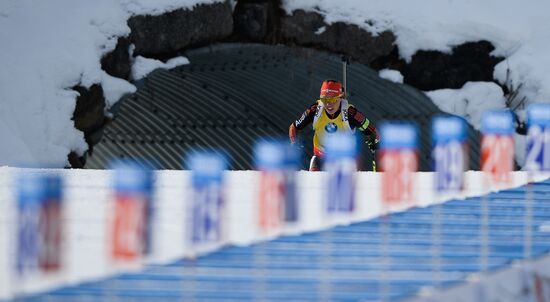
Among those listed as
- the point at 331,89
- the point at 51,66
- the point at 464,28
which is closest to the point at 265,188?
the point at 331,89

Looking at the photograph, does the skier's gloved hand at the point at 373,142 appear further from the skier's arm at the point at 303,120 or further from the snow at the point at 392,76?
the snow at the point at 392,76

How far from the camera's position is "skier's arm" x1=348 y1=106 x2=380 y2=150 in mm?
14423

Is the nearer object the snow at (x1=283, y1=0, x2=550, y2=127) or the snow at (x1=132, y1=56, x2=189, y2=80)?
the snow at (x1=132, y1=56, x2=189, y2=80)

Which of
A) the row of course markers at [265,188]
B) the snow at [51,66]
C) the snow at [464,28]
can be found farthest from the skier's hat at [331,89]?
the snow at [464,28]

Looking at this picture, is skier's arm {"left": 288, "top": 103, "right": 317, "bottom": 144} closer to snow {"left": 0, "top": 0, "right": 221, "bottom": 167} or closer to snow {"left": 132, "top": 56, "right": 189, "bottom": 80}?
snow {"left": 0, "top": 0, "right": 221, "bottom": 167}

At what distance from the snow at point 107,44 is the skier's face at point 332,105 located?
3635mm

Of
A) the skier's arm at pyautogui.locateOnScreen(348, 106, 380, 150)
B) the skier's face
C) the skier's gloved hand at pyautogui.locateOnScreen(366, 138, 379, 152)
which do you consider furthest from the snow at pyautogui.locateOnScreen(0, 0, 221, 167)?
the skier's gloved hand at pyautogui.locateOnScreen(366, 138, 379, 152)

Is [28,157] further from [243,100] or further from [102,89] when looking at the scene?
[243,100]

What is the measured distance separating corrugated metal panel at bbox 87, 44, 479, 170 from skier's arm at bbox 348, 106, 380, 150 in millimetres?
5582

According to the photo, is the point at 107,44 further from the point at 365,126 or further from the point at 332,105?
the point at 365,126

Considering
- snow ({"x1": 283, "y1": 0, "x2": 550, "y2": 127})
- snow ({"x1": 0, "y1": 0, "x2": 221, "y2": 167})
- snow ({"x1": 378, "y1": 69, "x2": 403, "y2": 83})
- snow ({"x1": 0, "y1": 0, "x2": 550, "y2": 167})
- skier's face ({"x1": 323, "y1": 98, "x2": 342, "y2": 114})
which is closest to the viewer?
skier's face ({"x1": 323, "y1": 98, "x2": 342, "y2": 114})

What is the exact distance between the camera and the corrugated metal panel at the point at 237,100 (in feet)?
66.5

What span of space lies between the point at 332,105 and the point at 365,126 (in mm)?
409

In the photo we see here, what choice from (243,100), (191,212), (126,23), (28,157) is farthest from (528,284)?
(243,100)
